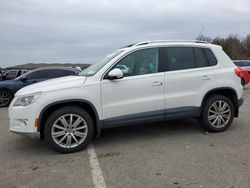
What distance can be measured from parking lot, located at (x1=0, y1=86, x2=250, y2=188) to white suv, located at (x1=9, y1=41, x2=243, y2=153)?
0.40 metres

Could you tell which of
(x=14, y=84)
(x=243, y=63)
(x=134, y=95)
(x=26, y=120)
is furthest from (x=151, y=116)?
(x=243, y=63)

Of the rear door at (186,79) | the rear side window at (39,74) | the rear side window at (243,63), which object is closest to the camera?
the rear door at (186,79)

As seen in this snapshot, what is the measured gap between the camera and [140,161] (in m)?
4.78

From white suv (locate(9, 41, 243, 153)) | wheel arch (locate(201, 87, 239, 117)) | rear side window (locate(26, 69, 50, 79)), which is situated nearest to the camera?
white suv (locate(9, 41, 243, 153))

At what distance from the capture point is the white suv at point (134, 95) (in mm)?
5238

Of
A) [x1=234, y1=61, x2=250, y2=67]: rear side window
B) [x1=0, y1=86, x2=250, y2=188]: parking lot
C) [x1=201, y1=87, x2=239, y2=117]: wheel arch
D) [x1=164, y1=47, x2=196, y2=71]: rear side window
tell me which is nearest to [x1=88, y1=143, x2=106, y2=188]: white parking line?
[x1=0, y1=86, x2=250, y2=188]: parking lot

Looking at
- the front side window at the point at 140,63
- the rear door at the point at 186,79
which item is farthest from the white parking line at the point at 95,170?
the rear door at the point at 186,79

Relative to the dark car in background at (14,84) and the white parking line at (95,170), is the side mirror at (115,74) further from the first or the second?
the dark car in background at (14,84)

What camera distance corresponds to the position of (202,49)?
6359 millimetres

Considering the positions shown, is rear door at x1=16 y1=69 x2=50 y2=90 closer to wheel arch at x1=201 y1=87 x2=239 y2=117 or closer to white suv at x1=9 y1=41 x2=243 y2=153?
white suv at x1=9 y1=41 x2=243 y2=153

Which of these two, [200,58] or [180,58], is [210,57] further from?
[180,58]

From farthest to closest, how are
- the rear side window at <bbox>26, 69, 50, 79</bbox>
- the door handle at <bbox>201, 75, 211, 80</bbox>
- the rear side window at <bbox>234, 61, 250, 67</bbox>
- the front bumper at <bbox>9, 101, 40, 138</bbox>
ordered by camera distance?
the rear side window at <bbox>234, 61, 250, 67</bbox> < the rear side window at <bbox>26, 69, 50, 79</bbox> < the door handle at <bbox>201, 75, 211, 80</bbox> < the front bumper at <bbox>9, 101, 40, 138</bbox>

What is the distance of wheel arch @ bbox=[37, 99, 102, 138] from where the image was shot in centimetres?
520

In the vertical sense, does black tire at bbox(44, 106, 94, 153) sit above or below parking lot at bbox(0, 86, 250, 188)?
above
